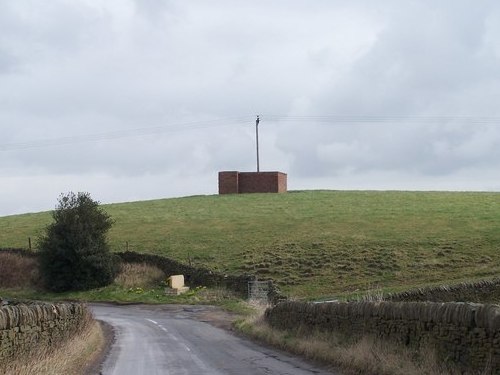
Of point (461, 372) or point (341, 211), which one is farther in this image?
point (341, 211)

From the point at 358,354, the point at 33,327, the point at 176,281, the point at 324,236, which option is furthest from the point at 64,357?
the point at 324,236

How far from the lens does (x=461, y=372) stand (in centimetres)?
1158

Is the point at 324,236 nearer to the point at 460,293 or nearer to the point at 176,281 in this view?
the point at 176,281

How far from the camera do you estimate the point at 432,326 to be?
13.1 metres

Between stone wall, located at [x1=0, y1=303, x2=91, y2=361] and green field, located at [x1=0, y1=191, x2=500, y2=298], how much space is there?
2324cm

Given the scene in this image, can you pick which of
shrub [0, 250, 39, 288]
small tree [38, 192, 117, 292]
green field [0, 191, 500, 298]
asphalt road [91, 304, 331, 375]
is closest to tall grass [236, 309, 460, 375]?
asphalt road [91, 304, 331, 375]

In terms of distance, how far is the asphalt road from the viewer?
16781 mm

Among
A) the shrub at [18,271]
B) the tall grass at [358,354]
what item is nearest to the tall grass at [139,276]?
the shrub at [18,271]

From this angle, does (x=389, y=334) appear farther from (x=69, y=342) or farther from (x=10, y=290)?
(x=10, y=290)

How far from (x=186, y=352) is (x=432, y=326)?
1009 centimetres

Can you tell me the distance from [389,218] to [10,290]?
3416cm

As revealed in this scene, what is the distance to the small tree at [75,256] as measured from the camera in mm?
53406

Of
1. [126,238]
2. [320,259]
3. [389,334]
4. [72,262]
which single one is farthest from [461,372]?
[126,238]

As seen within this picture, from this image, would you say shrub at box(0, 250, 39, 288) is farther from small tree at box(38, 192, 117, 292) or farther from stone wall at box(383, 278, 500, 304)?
stone wall at box(383, 278, 500, 304)
